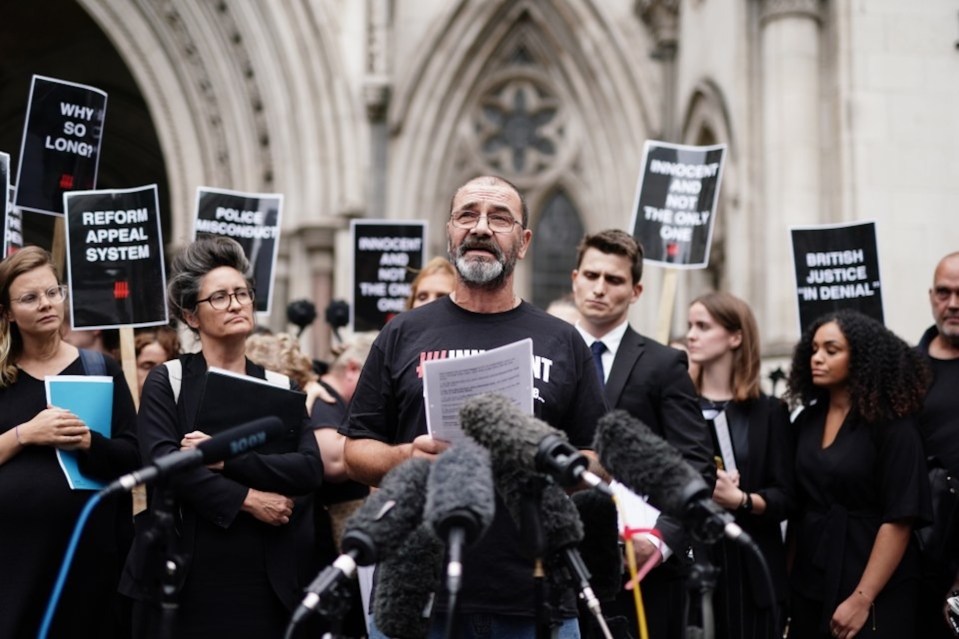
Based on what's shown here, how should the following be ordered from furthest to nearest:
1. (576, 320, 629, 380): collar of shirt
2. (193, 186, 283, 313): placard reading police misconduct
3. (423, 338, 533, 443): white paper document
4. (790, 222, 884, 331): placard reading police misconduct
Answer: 1. (193, 186, 283, 313): placard reading police misconduct
2. (790, 222, 884, 331): placard reading police misconduct
3. (576, 320, 629, 380): collar of shirt
4. (423, 338, 533, 443): white paper document

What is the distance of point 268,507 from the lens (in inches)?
159

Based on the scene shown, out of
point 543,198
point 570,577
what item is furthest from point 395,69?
point 570,577

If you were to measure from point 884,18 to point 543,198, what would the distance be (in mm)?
5670

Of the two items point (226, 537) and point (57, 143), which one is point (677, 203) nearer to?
point (57, 143)

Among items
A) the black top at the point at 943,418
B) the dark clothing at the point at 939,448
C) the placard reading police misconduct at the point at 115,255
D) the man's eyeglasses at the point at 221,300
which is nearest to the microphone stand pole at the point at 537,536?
the man's eyeglasses at the point at 221,300

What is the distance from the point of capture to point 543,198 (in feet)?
48.9

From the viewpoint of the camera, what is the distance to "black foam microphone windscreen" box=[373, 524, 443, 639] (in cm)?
329

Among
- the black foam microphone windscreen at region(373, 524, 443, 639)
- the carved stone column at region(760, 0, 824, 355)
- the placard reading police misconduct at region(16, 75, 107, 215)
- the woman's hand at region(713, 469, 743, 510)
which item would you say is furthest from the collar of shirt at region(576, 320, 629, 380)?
the carved stone column at region(760, 0, 824, 355)

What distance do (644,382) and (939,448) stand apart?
1469 mm

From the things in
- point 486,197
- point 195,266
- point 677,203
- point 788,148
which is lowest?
point 195,266

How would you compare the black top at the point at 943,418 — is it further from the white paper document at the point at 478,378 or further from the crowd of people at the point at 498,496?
the white paper document at the point at 478,378

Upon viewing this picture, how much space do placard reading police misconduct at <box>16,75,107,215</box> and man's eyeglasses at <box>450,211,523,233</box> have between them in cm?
311

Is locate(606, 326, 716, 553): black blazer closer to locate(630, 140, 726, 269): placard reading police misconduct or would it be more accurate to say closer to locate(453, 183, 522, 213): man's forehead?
locate(453, 183, 522, 213): man's forehead

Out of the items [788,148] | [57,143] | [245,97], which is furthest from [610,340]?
[245,97]
